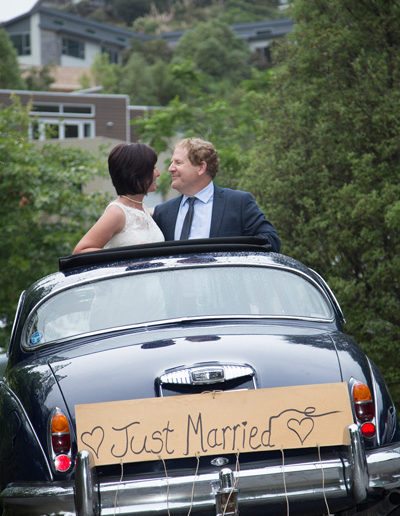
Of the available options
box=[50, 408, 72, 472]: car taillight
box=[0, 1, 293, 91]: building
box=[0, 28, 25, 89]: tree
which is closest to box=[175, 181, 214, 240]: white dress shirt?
box=[50, 408, 72, 472]: car taillight

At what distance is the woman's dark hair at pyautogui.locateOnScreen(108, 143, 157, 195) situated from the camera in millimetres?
7375

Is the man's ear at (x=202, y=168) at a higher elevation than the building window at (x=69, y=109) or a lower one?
higher

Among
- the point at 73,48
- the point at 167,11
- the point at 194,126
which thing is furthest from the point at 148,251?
the point at 167,11

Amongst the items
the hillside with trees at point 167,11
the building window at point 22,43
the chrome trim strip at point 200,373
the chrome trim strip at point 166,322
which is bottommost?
the building window at point 22,43

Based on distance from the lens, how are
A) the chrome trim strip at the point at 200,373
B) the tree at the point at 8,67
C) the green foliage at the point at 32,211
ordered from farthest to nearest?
the tree at the point at 8,67 < the green foliage at the point at 32,211 < the chrome trim strip at the point at 200,373

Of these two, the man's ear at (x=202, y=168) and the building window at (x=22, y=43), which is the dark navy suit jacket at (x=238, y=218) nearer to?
the man's ear at (x=202, y=168)

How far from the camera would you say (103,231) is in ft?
23.7

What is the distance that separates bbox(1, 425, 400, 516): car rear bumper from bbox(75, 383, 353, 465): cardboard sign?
0.35 feet

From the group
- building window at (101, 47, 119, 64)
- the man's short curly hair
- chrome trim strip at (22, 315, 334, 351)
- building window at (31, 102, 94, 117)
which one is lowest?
building window at (31, 102, 94, 117)

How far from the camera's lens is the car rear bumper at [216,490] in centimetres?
504

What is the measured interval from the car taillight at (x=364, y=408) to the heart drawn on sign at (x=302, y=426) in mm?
265

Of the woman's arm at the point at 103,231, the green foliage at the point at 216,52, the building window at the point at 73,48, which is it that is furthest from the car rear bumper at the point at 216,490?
the building window at the point at 73,48

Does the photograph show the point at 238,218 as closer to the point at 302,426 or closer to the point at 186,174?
the point at 186,174

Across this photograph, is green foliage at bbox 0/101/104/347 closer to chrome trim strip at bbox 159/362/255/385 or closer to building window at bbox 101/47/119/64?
chrome trim strip at bbox 159/362/255/385
